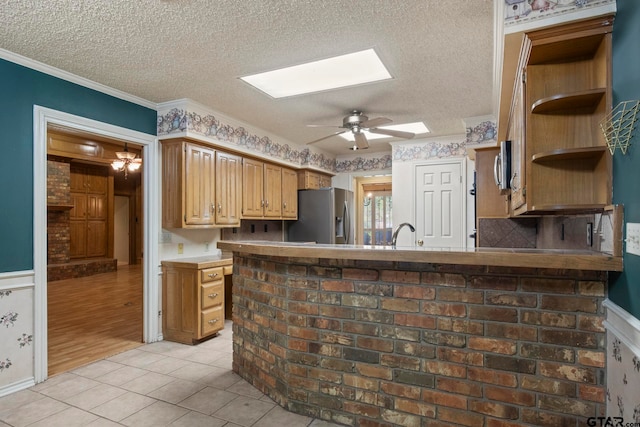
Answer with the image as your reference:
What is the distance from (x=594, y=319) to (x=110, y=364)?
137 inches

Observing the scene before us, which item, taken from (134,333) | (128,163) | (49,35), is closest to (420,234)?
(134,333)

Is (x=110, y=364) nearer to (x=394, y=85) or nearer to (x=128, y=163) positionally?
(x=394, y=85)

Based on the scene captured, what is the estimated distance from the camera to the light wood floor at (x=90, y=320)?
3352 millimetres

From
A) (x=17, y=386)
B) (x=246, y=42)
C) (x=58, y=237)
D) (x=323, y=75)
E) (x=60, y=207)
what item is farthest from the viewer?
(x=58, y=237)

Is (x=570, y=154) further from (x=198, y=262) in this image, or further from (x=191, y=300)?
(x=191, y=300)

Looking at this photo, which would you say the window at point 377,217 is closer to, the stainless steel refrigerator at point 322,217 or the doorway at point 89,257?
the stainless steel refrigerator at point 322,217

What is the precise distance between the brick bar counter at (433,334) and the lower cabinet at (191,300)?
1.45 m

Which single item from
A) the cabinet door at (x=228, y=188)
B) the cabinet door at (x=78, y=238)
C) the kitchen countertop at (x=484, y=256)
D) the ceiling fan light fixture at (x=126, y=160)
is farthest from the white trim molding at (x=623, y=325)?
the cabinet door at (x=78, y=238)

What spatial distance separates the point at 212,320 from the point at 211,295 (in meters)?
0.26

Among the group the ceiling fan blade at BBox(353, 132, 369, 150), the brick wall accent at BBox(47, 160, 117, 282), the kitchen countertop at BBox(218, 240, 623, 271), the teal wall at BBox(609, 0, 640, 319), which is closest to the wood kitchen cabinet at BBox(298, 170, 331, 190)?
the ceiling fan blade at BBox(353, 132, 369, 150)

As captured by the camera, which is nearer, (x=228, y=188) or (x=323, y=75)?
(x=323, y=75)

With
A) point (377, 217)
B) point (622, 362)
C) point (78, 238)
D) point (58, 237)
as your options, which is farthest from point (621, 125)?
point (78, 238)

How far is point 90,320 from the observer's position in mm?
4484

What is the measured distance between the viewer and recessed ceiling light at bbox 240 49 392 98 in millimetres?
2840
